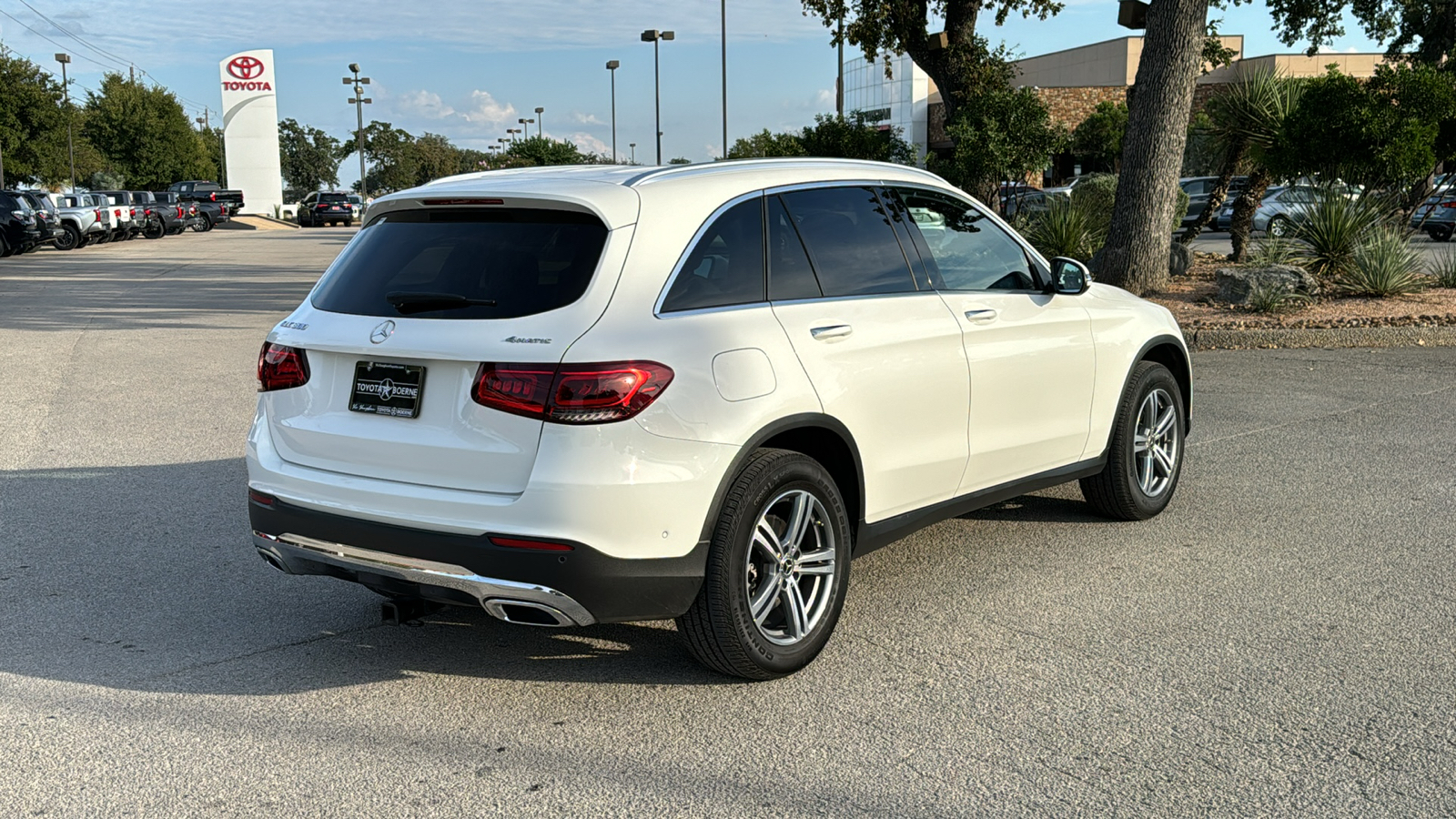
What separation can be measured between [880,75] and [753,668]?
90357 mm

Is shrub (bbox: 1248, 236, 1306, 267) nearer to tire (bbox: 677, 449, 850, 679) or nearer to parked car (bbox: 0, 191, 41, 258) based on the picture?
tire (bbox: 677, 449, 850, 679)

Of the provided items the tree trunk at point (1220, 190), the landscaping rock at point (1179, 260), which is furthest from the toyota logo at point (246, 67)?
the landscaping rock at point (1179, 260)

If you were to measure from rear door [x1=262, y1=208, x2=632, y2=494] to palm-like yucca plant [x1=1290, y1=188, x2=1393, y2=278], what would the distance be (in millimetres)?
13529

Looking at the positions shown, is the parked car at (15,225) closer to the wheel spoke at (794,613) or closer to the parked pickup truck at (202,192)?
the parked pickup truck at (202,192)

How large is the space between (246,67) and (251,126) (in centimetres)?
387

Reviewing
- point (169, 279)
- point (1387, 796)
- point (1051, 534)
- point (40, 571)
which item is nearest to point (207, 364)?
point (40, 571)

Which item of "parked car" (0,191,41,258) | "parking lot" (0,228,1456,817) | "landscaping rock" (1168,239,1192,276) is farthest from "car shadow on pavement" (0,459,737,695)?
"parked car" (0,191,41,258)

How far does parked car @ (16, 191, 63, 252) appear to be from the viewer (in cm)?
3559

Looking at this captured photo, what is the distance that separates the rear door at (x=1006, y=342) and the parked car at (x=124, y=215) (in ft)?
151

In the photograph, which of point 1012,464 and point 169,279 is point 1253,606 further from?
point 169,279

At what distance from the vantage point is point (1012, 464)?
5660 mm

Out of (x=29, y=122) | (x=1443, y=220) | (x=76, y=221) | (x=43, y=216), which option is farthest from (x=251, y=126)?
(x=1443, y=220)

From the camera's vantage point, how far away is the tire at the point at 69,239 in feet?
133

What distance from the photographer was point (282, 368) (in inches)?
182
